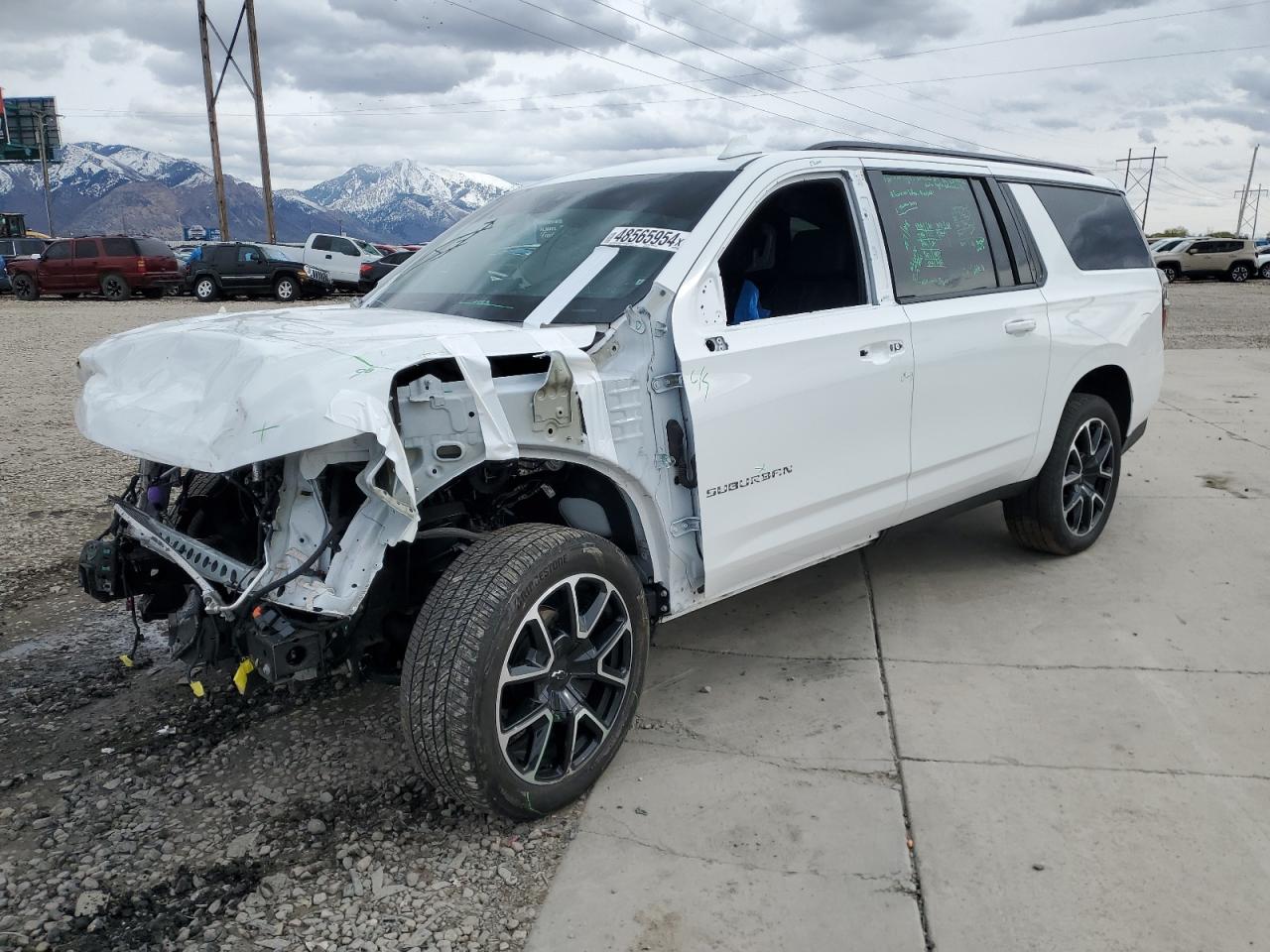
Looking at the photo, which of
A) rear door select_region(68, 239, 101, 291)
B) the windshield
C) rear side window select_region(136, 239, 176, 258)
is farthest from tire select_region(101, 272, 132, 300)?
the windshield

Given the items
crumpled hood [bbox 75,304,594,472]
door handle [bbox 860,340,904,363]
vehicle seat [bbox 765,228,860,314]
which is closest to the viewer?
crumpled hood [bbox 75,304,594,472]

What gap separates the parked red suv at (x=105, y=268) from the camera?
25.1m

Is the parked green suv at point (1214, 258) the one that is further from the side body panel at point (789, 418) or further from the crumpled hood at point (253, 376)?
the crumpled hood at point (253, 376)

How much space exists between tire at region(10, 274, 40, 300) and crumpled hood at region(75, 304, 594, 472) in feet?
87.5

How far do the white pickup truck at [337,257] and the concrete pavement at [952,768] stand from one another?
22721 millimetres

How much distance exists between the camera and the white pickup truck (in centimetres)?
2534

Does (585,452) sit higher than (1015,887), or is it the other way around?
(585,452)

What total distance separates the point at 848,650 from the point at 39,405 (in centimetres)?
854

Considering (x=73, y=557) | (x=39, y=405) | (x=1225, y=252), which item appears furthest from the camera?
(x=1225, y=252)

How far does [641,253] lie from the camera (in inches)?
131

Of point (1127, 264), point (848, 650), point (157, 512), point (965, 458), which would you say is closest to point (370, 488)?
point (157, 512)

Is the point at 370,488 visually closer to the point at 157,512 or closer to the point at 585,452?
the point at 585,452

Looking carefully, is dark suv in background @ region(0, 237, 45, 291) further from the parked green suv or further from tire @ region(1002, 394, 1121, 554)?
the parked green suv

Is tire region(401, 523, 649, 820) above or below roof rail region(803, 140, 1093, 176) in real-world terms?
below
